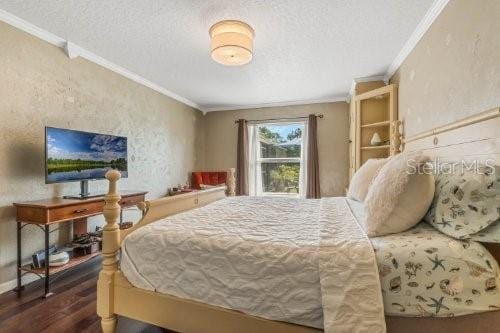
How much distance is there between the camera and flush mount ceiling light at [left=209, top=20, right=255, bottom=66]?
204 cm

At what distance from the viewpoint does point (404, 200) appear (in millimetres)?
1159

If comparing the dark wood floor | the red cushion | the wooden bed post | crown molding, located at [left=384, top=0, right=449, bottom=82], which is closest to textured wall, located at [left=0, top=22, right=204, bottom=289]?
the dark wood floor

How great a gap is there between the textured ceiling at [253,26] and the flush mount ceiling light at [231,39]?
6 centimetres

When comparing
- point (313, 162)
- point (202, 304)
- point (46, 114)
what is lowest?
point (202, 304)

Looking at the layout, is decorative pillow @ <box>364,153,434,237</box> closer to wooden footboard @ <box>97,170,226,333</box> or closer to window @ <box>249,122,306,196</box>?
wooden footboard @ <box>97,170,226,333</box>

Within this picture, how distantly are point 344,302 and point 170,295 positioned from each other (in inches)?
33.5

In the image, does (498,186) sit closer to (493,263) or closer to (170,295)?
(493,263)

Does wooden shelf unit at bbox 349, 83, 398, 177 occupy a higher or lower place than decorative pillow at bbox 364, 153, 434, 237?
higher

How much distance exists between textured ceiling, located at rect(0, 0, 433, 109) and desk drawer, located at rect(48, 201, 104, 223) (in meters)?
1.62

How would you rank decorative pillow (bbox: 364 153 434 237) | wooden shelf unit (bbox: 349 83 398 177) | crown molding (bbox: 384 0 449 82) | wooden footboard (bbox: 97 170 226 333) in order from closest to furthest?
1. decorative pillow (bbox: 364 153 434 237)
2. wooden footboard (bbox: 97 170 226 333)
3. crown molding (bbox: 384 0 449 82)
4. wooden shelf unit (bbox: 349 83 398 177)

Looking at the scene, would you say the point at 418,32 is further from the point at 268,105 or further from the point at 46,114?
the point at 46,114

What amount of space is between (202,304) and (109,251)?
0.61 m

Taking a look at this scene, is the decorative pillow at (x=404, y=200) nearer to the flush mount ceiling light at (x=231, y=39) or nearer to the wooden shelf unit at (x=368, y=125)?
the flush mount ceiling light at (x=231, y=39)

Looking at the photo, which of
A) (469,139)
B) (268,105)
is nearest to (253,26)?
(469,139)
